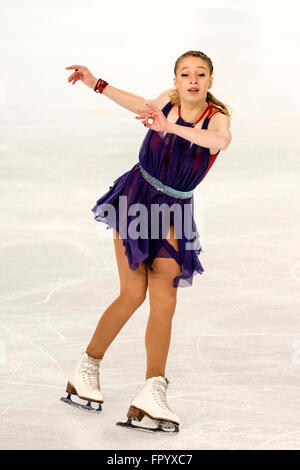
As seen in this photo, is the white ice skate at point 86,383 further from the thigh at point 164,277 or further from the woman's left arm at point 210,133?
the woman's left arm at point 210,133

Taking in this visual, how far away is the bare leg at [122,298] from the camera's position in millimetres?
4133

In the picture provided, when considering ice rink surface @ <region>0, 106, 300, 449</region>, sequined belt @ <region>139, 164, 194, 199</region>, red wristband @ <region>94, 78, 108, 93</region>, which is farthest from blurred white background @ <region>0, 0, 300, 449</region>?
red wristband @ <region>94, 78, 108, 93</region>

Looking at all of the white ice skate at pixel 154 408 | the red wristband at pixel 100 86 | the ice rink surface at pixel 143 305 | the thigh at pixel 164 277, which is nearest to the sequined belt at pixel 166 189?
the thigh at pixel 164 277

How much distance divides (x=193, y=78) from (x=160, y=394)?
1.38 metres

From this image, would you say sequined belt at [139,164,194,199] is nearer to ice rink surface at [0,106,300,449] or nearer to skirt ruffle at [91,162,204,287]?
skirt ruffle at [91,162,204,287]

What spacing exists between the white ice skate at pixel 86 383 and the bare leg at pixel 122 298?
3.4 inches

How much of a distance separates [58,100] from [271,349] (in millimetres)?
5927

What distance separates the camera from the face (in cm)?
397

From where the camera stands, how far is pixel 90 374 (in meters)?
4.30

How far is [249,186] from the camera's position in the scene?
8.00 m

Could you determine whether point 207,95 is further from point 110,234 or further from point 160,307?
point 110,234

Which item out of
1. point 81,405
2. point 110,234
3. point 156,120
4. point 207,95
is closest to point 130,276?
point 81,405

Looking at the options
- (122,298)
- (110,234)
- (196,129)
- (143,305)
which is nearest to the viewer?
(196,129)

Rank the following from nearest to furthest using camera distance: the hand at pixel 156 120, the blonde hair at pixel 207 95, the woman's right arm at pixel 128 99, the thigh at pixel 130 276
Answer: the hand at pixel 156 120 → the blonde hair at pixel 207 95 → the thigh at pixel 130 276 → the woman's right arm at pixel 128 99
